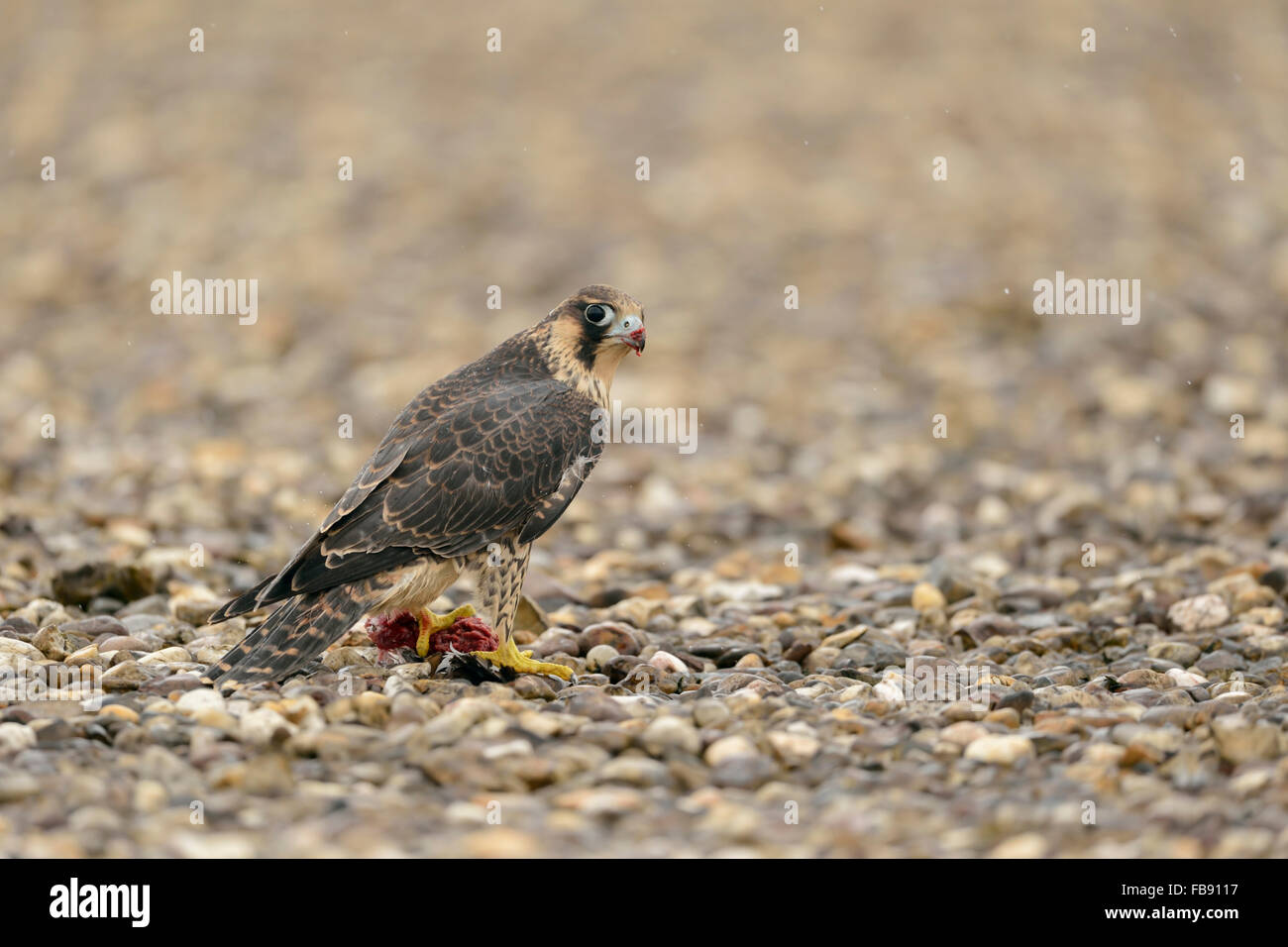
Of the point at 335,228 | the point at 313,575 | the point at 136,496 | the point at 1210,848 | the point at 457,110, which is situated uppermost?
the point at 457,110

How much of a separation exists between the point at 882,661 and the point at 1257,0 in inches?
567

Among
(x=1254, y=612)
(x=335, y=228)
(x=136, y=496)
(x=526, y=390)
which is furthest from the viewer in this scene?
(x=335, y=228)

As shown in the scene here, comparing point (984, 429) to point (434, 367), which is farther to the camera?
point (434, 367)

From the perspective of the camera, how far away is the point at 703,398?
10.6m

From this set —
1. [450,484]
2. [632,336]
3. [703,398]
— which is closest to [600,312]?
[632,336]

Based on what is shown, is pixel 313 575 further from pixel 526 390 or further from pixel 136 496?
pixel 136 496

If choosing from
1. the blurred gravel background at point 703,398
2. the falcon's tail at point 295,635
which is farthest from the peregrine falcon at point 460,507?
A: the blurred gravel background at point 703,398

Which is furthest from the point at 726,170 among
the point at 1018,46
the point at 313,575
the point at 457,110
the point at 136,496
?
the point at 313,575

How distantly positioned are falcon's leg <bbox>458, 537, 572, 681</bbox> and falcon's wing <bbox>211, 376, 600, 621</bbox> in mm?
97

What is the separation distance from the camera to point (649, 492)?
30.3ft

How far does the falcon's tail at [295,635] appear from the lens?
5082 millimetres

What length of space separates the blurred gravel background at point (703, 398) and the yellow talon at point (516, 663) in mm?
267

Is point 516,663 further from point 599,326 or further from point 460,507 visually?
point 599,326

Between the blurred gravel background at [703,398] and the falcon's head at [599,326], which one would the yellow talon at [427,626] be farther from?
the falcon's head at [599,326]
